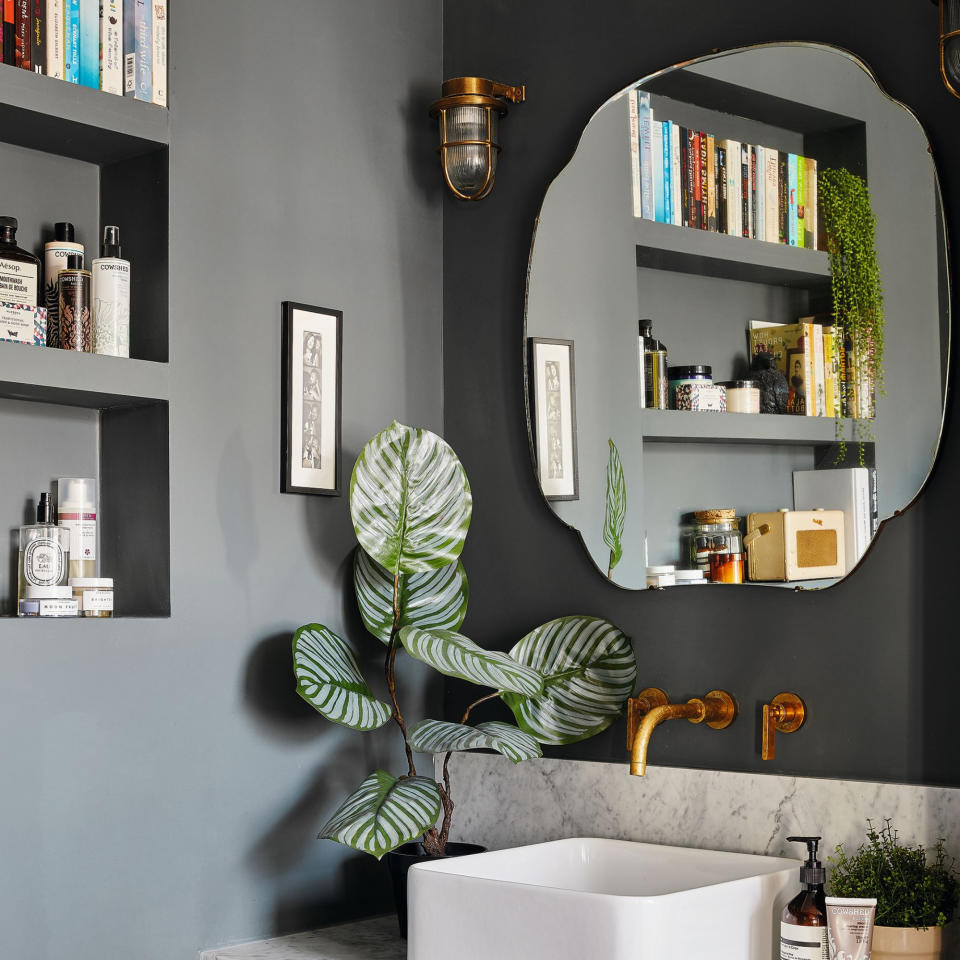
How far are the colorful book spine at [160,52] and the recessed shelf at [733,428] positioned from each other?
0.93 metres

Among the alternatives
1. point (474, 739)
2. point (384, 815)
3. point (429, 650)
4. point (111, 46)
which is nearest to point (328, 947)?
point (384, 815)

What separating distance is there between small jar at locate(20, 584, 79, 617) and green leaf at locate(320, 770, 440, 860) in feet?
1.69

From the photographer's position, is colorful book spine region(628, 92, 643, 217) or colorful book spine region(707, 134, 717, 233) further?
colorful book spine region(628, 92, 643, 217)

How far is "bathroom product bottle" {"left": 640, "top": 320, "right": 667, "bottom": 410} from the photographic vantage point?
194 centimetres

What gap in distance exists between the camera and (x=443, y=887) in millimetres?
1608

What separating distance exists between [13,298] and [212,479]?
0.41 m

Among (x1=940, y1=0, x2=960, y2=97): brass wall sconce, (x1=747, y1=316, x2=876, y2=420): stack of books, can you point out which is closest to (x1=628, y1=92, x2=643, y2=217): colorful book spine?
(x1=747, y1=316, x2=876, y2=420): stack of books

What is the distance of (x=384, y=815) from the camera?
178 centimetres

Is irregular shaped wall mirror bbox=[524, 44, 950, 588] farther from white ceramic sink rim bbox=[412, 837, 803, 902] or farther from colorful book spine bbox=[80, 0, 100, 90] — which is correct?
colorful book spine bbox=[80, 0, 100, 90]

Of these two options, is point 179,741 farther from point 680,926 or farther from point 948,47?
point 948,47

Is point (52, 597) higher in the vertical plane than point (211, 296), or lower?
lower

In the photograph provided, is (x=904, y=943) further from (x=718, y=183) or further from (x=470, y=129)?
(x=470, y=129)

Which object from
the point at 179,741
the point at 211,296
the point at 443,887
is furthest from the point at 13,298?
the point at 443,887

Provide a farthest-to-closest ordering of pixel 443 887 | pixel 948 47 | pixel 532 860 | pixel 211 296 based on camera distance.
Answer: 1. pixel 211 296
2. pixel 532 860
3. pixel 443 887
4. pixel 948 47
